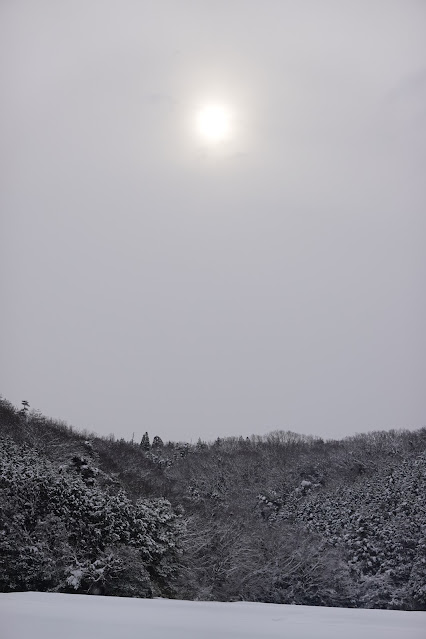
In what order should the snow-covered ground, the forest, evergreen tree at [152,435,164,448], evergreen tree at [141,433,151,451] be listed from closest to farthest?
the snow-covered ground, the forest, evergreen tree at [141,433,151,451], evergreen tree at [152,435,164,448]

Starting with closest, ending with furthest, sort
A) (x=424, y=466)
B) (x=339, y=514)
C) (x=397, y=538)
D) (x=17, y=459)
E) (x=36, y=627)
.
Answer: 1. (x=36, y=627)
2. (x=17, y=459)
3. (x=397, y=538)
4. (x=339, y=514)
5. (x=424, y=466)

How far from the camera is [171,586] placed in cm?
2808

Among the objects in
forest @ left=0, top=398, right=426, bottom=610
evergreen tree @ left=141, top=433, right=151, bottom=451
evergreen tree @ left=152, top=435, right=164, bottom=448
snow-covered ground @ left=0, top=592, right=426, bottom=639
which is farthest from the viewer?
evergreen tree @ left=152, top=435, right=164, bottom=448

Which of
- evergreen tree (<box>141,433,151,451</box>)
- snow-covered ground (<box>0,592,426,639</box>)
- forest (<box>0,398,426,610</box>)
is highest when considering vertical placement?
evergreen tree (<box>141,433,151,451</box>)

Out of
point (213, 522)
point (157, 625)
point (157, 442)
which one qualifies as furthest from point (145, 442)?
point (157, 625)

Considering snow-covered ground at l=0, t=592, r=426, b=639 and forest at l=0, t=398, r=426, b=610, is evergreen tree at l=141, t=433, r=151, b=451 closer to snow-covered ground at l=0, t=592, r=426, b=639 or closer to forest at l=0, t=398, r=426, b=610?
forest at l=0, t=398, r=426, b=610

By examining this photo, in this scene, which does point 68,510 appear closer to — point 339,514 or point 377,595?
point 377,595

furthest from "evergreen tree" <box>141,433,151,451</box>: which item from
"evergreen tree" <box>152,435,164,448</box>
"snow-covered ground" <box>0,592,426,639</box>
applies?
"snow-covered ground" <box>0,592,426,639</box>

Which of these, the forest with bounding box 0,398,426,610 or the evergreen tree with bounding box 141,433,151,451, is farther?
the evergreen tree with bounding box 141,433,151,451

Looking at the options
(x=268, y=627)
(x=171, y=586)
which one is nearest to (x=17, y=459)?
(x=171, y=586)

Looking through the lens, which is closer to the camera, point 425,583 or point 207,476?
point 425,583

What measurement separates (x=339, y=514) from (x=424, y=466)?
10183 millimetres

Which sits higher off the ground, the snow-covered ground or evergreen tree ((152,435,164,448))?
evergreen tree ((152,435,164,448))

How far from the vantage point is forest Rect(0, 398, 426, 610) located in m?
25.8
